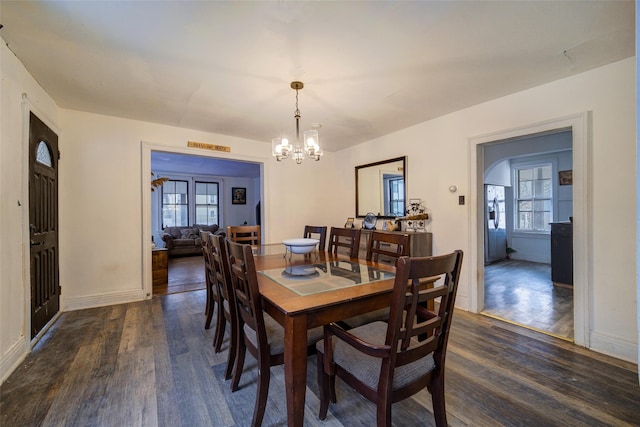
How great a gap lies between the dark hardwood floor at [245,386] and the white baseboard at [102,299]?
0.75 meters

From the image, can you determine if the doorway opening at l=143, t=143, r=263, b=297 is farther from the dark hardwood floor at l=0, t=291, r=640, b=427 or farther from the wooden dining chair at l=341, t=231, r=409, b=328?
the wooden dining chair at l=341, t=231, r=409, b=328

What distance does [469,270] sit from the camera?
3100 millimetres

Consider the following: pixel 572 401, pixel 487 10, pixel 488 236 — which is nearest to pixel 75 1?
pixel 487 10

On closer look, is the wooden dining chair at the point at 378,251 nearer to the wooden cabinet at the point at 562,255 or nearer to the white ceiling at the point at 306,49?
the white ceiling at the point at 306,49

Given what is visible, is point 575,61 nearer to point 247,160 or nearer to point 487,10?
point 487,10

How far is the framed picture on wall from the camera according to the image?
8.73 metres

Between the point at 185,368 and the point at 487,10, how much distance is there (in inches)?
127

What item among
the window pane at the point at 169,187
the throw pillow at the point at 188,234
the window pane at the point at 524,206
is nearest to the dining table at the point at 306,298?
the throw pillow at the point at 188,234

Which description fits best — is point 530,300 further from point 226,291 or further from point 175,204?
point 175,204

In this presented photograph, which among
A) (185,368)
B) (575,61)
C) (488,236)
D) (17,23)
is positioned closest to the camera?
(17,23)

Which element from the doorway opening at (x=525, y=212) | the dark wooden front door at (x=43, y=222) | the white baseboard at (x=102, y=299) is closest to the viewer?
the dark wooden front door at (x=43, y=222)

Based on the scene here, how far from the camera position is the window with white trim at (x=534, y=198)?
5.78 meters

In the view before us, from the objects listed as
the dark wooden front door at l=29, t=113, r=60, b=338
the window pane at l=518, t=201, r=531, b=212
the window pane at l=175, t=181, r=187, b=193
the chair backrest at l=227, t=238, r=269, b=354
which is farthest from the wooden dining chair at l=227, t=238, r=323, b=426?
the window pane at l=175, t=181, r=187, b=193

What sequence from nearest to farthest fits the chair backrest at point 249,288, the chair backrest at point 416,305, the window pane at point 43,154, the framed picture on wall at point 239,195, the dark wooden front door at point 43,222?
the chair backrest at point 416,305 < the chair backrest at point 249,288 < the dark wooden front door at point 43,222 < the window pane at point 43,154 < the framed picture on wall at point 239,195
